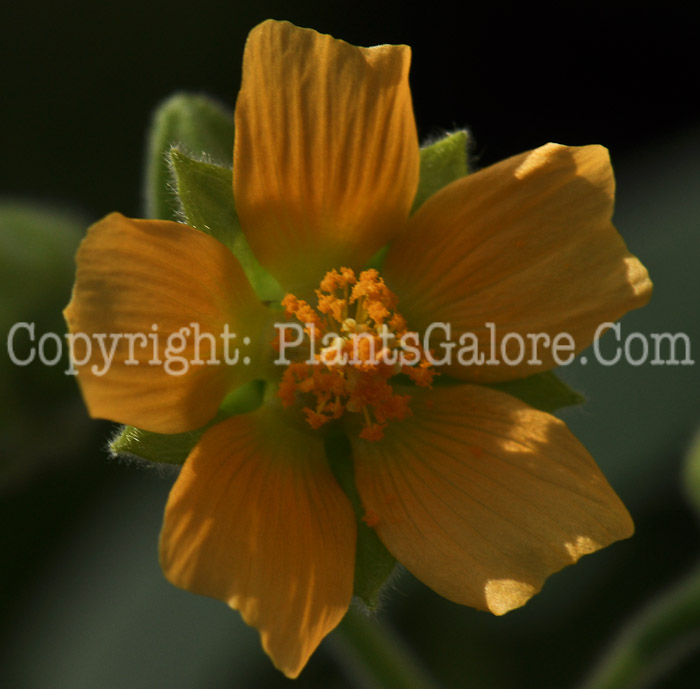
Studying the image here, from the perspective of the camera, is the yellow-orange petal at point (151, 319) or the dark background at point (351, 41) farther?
Result: the dark background at point (351, 41)

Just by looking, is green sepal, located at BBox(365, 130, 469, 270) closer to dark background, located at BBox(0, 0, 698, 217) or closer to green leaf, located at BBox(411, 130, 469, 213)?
green leaf, located at BBox(411, 130, 469, 213)

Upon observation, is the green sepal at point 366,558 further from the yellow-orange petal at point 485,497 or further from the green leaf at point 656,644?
the green leaf at point 656,644

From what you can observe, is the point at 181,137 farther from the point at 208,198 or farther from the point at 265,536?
the point at 265,536

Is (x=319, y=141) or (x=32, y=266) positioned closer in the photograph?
(x=319, y=141)

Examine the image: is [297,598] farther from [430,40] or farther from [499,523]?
[430,40]

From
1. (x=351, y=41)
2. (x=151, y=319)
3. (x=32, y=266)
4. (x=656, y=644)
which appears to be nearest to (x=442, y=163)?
(x=151, y=319)

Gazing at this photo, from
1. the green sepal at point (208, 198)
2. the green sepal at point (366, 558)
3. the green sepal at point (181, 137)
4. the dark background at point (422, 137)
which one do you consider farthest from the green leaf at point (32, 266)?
the green sepal at point (366, 558)

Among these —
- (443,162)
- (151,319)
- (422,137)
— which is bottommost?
(422,137)

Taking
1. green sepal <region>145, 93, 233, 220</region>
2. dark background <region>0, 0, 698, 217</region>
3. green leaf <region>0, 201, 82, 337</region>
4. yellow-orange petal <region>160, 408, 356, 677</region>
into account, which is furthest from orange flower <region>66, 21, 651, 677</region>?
dark background <region>0, 0, 698, 217</region>
